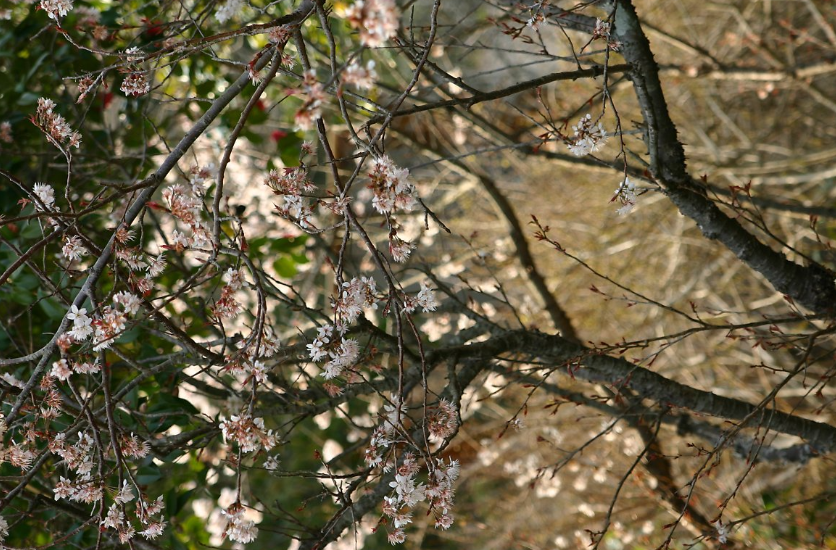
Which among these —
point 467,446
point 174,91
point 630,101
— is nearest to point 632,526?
point 467,446

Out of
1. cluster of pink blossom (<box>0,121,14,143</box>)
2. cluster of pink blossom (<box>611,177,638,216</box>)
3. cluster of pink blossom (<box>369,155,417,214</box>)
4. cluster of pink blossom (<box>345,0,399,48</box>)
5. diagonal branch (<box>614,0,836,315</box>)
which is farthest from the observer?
cluster of pink blossom (<box>0,121,14,143</box>)

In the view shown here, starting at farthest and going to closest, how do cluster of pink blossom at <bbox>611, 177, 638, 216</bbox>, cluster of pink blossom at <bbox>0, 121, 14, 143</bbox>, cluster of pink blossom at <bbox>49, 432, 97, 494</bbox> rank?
1. cluster of pink blossom at <bbox>0, 121, 14, 143</bbox>
2. cluster of pink blossom at <bbox>611, 177, 638, 216</bbox>
3. cluster of pink blossom at <bbox>49, 432, 97, 494</bbox>

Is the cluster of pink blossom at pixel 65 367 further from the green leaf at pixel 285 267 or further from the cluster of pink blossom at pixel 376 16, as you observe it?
the green leaf at pixel 285 267

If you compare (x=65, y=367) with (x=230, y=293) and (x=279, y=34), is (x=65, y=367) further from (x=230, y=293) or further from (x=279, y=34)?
(x=279, y=34)

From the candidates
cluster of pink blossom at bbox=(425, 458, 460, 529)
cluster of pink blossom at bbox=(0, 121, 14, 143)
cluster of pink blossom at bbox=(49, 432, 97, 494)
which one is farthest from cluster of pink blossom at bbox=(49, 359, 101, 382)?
cluster of pink blossom at bbox=(0, 121, 14, 143)

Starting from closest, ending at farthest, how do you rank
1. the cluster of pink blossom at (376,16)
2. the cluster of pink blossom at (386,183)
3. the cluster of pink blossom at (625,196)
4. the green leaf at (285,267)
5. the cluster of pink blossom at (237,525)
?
the cluster of pink blossom at (376,16) → the cluster of pink blossom at (386,183) → the cluster of pink blossom at (237,525) → the cluster of pink blossom at (625,196) → the green leaf at (285,267)

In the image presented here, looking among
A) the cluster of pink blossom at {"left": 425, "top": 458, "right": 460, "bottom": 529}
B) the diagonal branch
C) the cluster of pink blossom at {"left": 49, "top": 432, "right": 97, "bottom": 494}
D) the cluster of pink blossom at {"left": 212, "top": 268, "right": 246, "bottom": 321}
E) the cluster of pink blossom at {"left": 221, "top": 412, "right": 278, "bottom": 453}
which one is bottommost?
the cluster of pink blossom at {"left": 49, "top": 432, "right": 97, "bottom": 494}

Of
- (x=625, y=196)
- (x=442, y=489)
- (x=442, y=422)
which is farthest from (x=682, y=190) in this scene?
(x=442, y=489)

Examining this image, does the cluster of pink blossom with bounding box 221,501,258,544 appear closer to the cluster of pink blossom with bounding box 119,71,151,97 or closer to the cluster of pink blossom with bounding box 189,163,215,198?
the cluster of pink blossom with bounding box 189,163,215,198

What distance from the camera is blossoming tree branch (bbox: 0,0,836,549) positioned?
1044 millimetres

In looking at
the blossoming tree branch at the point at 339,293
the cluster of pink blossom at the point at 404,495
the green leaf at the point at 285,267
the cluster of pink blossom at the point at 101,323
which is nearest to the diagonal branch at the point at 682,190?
the blossoming tree branch at the point at 339,293

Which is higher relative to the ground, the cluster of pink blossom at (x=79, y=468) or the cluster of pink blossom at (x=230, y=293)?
Answer: the cluster of pink blossom at (x=230, y=293)

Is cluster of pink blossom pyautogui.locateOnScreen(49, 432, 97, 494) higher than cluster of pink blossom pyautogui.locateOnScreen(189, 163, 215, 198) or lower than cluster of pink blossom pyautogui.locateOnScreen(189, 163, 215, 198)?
lower

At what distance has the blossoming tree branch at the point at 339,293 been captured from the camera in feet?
3.43
